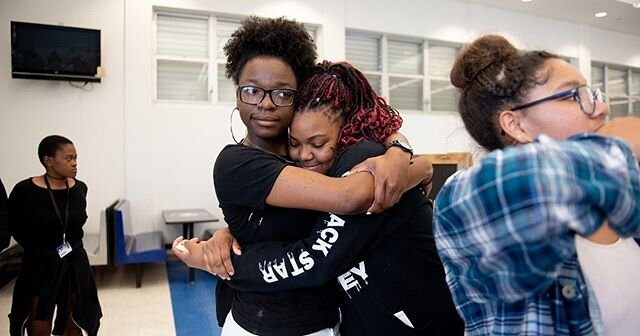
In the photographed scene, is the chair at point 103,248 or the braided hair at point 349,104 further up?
the braided hair at point 349,104

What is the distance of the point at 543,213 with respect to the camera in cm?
51

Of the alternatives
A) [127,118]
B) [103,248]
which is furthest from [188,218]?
[127,118]

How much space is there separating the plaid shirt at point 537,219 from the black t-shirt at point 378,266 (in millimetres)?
279

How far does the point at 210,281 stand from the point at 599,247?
14.1 feet

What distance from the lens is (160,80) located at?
5555 millimetres

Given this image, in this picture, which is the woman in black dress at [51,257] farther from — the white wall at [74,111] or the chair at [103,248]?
the white wall at [74,111]

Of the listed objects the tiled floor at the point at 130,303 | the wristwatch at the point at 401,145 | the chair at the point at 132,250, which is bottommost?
the tiled floor at the point at 130,303

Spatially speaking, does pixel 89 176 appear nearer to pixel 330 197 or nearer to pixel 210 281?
pixel 210 281

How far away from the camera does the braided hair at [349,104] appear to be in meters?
1.05

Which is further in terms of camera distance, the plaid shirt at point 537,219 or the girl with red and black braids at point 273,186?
the girl with red and black braids at point 273,186

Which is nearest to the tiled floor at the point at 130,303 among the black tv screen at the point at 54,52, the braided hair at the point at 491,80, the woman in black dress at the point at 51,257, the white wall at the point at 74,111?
the woman in black dress at the point at 51,257

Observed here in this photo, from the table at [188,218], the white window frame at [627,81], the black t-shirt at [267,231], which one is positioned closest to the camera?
the black t-shirt at [267,231]

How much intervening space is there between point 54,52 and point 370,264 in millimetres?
5406

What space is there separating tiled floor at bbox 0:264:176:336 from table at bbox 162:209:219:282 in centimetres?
48
